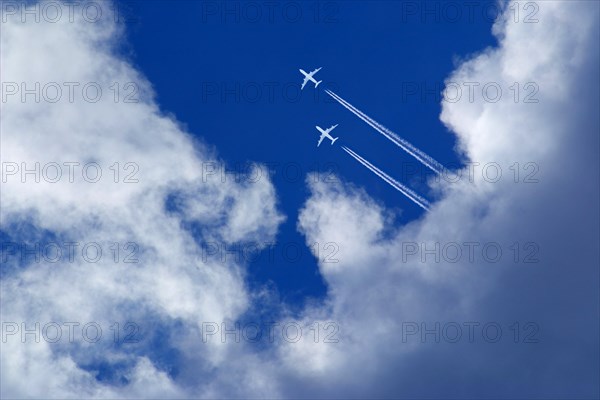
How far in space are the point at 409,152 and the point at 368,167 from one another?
1494 cm

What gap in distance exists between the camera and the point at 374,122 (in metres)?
187

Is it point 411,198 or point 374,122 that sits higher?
point 374,122

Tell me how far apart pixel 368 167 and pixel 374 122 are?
15.7 metres

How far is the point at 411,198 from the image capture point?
190 metres

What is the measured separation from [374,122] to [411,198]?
1176 inches

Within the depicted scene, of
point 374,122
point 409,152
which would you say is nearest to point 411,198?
point 409,152

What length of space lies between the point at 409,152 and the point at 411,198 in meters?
16.7

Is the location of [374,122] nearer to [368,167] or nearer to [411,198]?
[368,167]

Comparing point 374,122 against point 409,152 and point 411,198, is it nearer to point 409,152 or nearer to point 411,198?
point 409,152

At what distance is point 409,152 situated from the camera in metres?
186

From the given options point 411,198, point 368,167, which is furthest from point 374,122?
point 411,198
